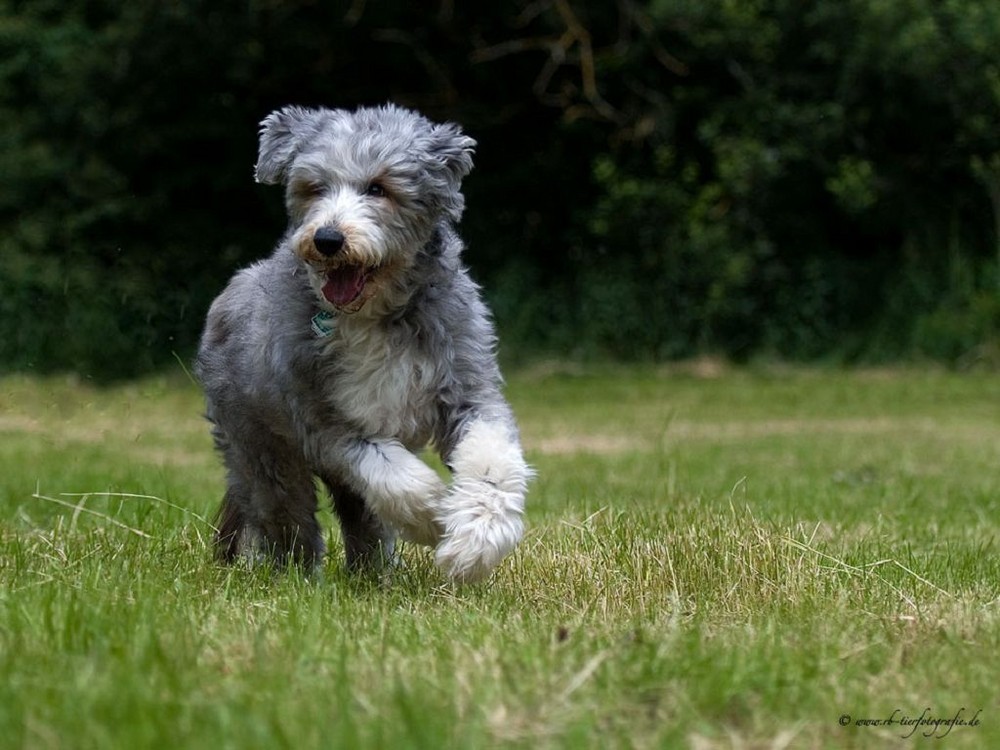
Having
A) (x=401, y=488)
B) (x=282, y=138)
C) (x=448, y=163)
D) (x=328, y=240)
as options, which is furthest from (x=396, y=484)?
(x=282, y=138)

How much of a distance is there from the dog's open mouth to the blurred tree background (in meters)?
12.0

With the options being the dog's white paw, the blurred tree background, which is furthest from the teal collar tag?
the blurred tree background

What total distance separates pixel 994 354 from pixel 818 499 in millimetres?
9924

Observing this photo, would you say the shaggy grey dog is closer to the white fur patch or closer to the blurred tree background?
the white fur patch

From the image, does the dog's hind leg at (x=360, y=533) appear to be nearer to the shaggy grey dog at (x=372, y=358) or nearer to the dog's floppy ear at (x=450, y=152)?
the shaggy grey dog at (x=372, y=358)

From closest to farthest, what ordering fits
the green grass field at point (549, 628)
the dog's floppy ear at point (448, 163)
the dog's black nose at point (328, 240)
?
the green grass field at point (549, 628)
the dog's black nose at point (328, 240)
the dog's floppy ear at point (448, 163)

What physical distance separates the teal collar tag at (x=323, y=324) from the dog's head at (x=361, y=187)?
7cm

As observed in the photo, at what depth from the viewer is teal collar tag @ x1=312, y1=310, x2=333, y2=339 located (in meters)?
5.09

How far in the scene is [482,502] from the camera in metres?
4.74

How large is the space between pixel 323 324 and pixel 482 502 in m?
0.83

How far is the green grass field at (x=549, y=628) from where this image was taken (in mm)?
2988

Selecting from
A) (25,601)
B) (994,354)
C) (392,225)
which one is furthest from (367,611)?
(994,354)

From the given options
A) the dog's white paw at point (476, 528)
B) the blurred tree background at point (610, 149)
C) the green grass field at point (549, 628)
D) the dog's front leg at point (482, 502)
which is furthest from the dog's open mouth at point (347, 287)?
the blurred tree background at point (610, 149)

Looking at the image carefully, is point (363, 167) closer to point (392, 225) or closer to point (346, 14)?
point (392, 225)
